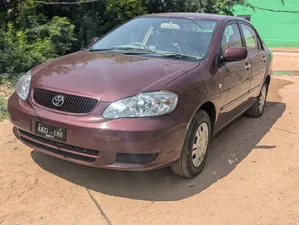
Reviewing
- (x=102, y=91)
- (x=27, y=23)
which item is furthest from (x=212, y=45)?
(x=27, y=23)

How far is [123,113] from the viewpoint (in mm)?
3061

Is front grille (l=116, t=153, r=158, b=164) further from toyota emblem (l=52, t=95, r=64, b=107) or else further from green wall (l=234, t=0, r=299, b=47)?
green wall (l=234, t=0, r=299, b=47)

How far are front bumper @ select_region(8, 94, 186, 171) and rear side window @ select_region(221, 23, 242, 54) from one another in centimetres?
158

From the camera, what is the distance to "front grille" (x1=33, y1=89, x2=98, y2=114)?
123 inches

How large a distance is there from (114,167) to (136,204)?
1.40ft

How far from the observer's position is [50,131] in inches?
127

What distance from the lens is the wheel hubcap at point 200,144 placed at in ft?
12.0

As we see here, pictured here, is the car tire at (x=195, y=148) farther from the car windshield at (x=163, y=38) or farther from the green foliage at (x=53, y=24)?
the green foliage at (x=53, y=24)

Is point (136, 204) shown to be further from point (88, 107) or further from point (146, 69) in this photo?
point (146, 69)

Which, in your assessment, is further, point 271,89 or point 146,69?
point 271,89

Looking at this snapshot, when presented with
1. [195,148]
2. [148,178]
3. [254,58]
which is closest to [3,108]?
[148,178]

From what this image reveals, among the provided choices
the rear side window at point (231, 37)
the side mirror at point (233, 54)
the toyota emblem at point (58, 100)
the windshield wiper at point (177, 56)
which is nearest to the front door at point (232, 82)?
the rear side window at point (231, 37)

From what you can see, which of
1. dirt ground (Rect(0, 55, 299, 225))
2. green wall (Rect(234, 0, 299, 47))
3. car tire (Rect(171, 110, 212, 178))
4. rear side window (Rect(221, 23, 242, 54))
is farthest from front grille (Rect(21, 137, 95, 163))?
green wall (Rect(234, 0, 299, 47))

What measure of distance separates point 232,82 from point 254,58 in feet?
3.85
